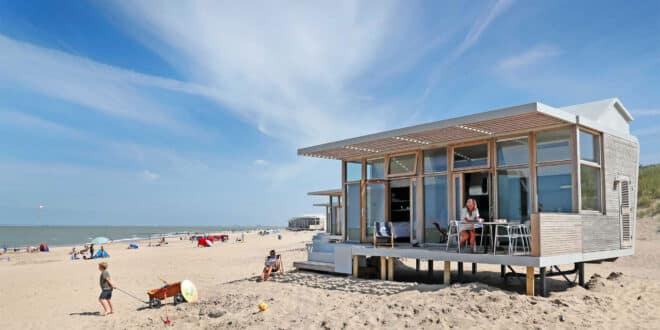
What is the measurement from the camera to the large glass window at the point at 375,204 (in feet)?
42.7

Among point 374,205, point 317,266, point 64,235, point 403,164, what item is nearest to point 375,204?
point 374,205

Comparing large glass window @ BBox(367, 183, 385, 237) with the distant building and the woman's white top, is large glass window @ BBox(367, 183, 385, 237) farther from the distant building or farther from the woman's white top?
the distant building

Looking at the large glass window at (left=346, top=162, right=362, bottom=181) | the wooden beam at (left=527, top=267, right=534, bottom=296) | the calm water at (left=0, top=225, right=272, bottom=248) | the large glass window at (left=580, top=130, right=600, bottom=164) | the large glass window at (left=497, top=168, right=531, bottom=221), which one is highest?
the large glass window at (left=580, top=130, right=600, bottom=164)

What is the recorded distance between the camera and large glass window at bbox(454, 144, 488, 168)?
1071 cm

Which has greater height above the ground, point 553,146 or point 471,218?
point 553,146

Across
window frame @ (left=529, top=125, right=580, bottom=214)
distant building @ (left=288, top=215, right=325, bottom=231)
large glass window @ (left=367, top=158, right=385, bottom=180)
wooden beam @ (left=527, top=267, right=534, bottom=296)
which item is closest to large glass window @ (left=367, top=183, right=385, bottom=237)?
large glass window @ (left=367, top=158, right=385, bottom=180)

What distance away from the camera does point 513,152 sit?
10242 millimetres

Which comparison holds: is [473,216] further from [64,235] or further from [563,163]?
[64,235]

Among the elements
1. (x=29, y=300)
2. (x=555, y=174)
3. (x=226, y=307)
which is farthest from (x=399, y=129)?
(x=29, y=300)

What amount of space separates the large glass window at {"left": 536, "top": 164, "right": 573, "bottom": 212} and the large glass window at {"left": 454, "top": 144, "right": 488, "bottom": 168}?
1.23 metres

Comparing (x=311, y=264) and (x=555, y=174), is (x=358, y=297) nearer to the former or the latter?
(x=311, y=264)

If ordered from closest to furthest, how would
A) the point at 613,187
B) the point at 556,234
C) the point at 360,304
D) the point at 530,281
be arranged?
1. the point at 556,234
2. the point at 530,281
3. the point at 360,304
4. the point at 613,187

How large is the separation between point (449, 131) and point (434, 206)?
7.55 feet

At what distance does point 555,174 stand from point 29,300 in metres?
13.2
